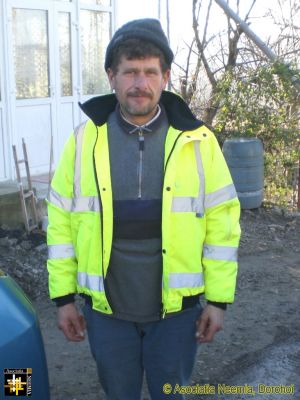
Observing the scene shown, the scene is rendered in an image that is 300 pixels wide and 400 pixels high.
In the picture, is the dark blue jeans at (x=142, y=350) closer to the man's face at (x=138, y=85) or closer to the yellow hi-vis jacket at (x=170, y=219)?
the yellow hi-vis jacket at (x=170, y=219)

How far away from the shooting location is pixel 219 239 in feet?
8.30

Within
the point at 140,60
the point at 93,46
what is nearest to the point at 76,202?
the point at 140,60

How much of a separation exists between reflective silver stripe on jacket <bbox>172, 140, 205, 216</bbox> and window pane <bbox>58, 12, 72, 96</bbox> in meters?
6.53

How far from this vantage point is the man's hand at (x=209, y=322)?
8.34ft

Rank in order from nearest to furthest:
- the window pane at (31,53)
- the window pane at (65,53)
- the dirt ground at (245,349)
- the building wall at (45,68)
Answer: the dirt ground at (245,349)
the building wall at (45,68)
the window pane at (31,53)
the window pane at (65,53)

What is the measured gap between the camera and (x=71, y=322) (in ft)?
8.56

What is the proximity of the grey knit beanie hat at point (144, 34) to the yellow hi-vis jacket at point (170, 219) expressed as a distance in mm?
323

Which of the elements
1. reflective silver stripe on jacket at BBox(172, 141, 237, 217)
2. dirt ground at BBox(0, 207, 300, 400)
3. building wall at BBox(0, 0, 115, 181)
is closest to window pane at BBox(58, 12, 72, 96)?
building wall at BBox(0, 0, 115, 181)

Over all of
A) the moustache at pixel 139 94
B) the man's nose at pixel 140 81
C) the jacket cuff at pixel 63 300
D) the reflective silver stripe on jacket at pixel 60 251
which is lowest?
the jacket cuff at pixel 63 300

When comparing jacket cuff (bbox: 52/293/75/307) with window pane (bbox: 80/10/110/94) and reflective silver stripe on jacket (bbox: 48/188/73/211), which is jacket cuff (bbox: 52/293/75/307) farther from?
window pane (bbox: 80/10/110/94)

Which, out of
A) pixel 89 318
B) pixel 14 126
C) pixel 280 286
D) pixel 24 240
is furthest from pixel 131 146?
pixel 14 126

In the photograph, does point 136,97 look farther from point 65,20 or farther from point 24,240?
point 65,20

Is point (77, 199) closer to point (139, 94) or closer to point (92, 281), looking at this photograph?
point (92, 281)

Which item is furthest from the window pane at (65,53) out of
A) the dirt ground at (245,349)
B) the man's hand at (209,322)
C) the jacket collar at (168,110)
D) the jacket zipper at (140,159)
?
the man's hand at (209,322)
